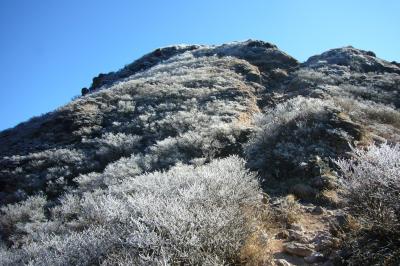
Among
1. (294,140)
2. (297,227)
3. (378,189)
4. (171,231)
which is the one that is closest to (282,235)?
(297,227)

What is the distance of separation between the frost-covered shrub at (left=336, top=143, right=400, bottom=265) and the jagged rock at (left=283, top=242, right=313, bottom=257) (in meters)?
0.83

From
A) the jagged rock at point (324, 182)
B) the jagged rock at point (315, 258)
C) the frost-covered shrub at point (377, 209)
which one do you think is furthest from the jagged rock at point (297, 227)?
the jagged rock at point (324, 182)

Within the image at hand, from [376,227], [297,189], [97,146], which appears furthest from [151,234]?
[97,146]

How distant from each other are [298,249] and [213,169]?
338 cm

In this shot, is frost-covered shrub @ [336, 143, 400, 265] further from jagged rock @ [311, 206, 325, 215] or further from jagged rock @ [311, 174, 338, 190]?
jagged rock @ [311, 174, 338, 190]

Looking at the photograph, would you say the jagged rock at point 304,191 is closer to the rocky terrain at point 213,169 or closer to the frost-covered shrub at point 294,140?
the rocky terrain at point 213,169

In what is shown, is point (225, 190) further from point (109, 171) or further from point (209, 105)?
point (209, 105)

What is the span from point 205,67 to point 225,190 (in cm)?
2502

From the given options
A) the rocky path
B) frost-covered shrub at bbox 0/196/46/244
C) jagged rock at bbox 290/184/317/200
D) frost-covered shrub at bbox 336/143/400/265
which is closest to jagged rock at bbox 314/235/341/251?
the rocky path

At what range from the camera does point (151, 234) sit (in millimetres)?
5516

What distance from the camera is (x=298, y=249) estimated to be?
22.5 feet

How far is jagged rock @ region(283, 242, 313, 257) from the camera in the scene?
678 centimetres

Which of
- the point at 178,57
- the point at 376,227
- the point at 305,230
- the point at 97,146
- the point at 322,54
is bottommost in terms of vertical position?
the point at 305,230

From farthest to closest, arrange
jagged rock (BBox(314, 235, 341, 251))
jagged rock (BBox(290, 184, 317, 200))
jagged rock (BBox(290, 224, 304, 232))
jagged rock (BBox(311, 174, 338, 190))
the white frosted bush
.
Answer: jagged rock (BBox(311, 174, 338, 190)) < jagged rock (BBox(290, 184, 317, 200)) < jagged rock (BBox(290, 224, 304, 232)) < jagged rock (BBox(314, 235, 341, 251)) < the white frosted bush
